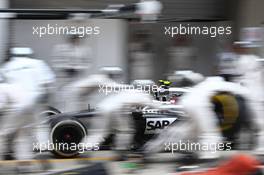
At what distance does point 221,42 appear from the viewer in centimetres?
1302

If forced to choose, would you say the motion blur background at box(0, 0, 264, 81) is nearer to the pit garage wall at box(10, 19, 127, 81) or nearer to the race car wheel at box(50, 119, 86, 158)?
the pit garage wall at box(10, 19, 127, 81)

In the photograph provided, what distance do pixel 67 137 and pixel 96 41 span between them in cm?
345

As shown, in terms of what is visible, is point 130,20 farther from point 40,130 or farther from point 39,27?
point 40,130

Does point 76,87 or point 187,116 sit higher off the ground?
point 76,87

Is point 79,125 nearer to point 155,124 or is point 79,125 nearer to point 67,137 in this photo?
point 67,137

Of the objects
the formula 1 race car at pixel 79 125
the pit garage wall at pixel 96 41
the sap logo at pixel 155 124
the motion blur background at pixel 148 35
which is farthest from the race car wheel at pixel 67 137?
the pit garage wall at pixel 96 41

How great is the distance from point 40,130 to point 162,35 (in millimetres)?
6477

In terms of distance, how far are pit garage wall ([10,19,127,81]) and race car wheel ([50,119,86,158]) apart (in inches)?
104

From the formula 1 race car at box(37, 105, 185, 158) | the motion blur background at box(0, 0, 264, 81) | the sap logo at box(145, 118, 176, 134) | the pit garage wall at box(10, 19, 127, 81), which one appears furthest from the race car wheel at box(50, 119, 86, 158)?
the pit garage wall at box(10, 19, 127, 81)

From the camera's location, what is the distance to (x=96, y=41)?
11406 mm

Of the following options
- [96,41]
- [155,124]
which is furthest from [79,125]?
[96,41]

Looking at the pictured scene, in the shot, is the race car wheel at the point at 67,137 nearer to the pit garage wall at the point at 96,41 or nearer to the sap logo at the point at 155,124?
the sap logo at the point at 155,124

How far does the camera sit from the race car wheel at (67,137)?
8227 mm

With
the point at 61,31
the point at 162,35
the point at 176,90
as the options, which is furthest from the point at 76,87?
the point at 162,35
